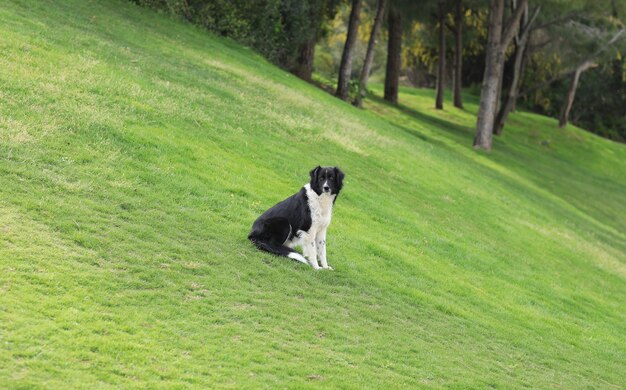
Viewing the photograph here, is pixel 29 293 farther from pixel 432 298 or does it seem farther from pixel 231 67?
pixel 231 67

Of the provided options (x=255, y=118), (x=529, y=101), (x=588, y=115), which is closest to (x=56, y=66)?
(x=255, y=118)

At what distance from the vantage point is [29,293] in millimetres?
10008

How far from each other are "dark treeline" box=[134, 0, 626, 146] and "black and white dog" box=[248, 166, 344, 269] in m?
25.0

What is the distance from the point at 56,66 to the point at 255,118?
21.1 feet

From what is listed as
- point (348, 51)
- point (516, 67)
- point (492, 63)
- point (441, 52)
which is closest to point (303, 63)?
point (348, 51)

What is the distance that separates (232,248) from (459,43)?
44.7 meters

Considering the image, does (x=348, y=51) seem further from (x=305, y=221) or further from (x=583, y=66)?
(x=305, y=221)

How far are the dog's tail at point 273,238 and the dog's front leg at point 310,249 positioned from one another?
0.10m

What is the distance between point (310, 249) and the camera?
45.5ft

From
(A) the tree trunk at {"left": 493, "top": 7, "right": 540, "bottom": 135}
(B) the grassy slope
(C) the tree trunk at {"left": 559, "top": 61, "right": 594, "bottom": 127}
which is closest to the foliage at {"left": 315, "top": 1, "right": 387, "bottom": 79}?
(A) the tree trunk at {"left": 493, "top": 7, "right": 540, "bottom": 135}

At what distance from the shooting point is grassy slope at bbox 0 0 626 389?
10.0 metres

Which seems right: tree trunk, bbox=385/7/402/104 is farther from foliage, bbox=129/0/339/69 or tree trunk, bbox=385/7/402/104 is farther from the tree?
the tree

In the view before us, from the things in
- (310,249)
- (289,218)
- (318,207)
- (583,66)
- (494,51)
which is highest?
(583,66)

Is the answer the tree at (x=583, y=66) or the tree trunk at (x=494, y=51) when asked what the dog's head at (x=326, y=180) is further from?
the tree at (x=583, y=66)
